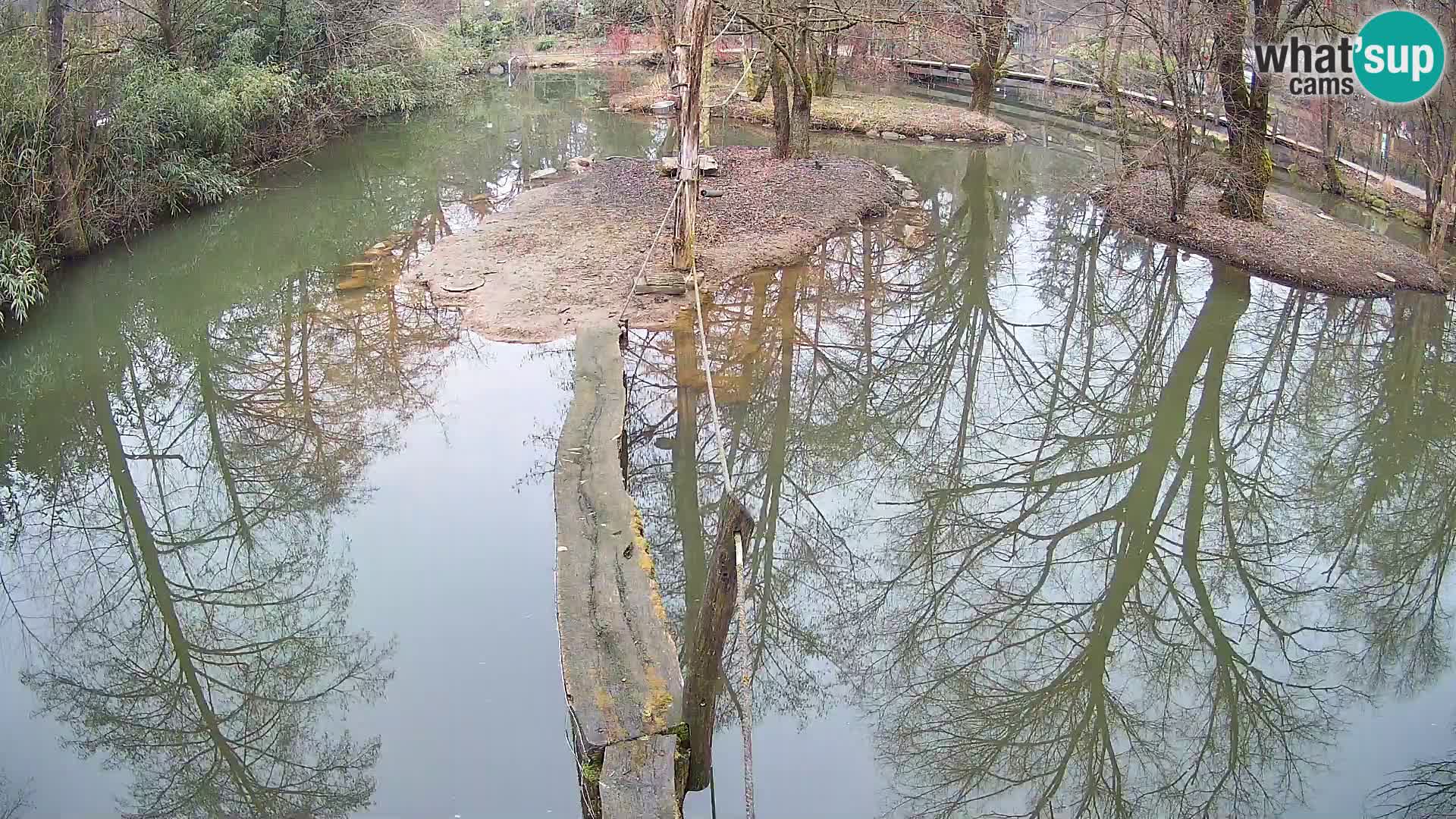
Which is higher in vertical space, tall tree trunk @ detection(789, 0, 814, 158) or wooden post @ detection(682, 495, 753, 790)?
tall tree trunk @ detection(789, 0, 814, 158)

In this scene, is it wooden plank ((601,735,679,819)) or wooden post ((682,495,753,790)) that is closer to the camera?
wooden plank ((601,735,679,819))

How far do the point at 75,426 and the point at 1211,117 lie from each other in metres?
13.3

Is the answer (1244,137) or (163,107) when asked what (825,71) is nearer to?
(1244,137)

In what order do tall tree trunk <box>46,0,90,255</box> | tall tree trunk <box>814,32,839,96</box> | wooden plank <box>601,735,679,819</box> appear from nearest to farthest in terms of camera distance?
wooden plank <box>601,735,679,819</box> < tall tree trunk <box>46,0,90,255</box> < tall tree trunk <box>814,32,839,96</box>

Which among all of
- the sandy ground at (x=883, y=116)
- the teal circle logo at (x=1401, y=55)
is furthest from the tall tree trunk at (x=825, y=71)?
the teal circle logo at (x=1401, y=55)

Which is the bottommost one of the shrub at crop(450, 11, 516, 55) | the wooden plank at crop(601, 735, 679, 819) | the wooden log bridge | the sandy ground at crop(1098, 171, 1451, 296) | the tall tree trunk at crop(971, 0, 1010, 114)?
the wooden plank at crop(601, 735, 679, 819)

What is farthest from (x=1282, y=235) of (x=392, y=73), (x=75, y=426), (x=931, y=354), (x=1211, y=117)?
(x=392, y=73)

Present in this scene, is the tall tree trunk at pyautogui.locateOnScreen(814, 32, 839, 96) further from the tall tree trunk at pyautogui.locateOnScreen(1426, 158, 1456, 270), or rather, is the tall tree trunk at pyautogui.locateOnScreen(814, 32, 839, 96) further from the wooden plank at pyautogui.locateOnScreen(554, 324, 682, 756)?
the wooden plank at pyautogui.locateOnScreen(554, 324, 682, 756)

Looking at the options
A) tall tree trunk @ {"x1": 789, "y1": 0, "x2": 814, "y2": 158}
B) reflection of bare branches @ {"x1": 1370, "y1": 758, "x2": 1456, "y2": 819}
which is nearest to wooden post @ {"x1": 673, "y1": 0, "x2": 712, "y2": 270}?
tall tree trunk @ {"x1": 789, "y1": 0, "x2": 814, "y2": 158}

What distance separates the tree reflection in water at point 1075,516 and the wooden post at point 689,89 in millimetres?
1259

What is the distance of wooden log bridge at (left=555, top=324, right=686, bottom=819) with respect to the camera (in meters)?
3.91

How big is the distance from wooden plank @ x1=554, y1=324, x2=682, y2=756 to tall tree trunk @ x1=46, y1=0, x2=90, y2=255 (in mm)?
7522

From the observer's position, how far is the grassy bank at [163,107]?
10.1 meters

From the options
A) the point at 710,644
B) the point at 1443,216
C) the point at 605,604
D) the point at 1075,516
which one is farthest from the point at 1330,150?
the point at 710,644
